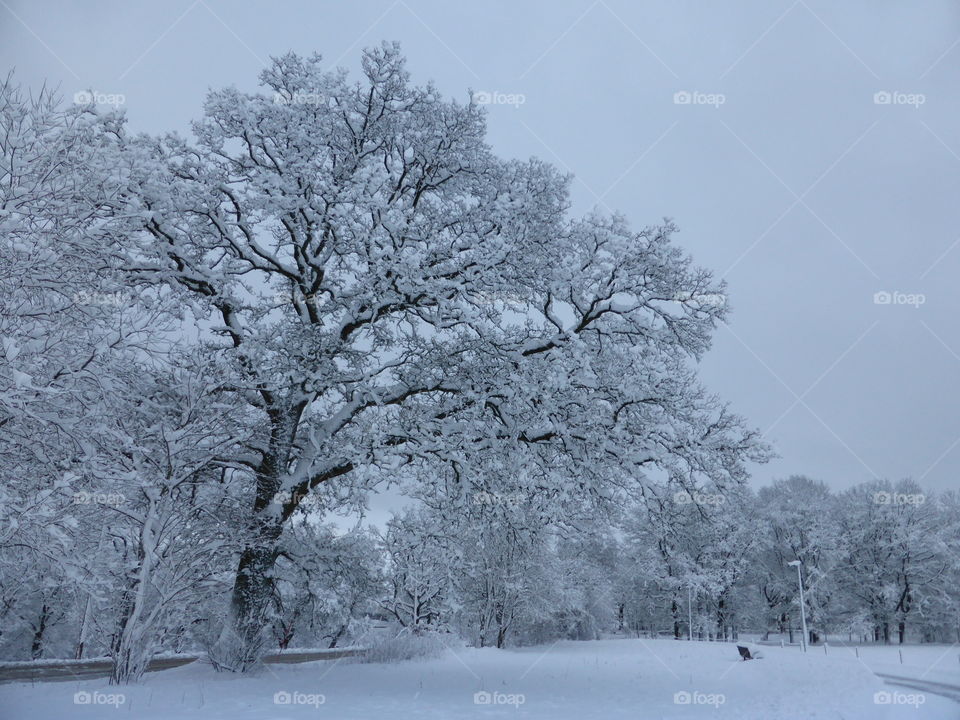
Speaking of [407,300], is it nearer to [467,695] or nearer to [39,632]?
[467,695]

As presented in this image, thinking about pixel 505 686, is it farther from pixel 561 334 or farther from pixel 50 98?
pixel 50 98

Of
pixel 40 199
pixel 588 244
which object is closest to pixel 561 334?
pixel 588 244

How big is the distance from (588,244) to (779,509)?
4712 cm

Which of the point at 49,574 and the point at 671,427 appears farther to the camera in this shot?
the point at 671,427

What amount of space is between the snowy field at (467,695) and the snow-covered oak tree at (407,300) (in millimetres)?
2495

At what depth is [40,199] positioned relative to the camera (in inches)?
322

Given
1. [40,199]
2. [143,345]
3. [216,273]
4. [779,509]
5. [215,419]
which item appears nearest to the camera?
[40,199]

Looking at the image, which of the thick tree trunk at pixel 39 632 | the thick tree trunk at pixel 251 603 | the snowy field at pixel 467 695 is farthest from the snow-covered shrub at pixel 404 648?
the thick tree trunk at pixel 39 632

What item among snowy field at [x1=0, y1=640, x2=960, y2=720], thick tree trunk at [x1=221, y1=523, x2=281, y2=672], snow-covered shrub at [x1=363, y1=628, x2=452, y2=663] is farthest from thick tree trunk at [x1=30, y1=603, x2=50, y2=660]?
thick tree trunk at [x1=221, y1=523, x2=281, y2=672]

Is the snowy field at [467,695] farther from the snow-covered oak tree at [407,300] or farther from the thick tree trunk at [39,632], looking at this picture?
the thick tree trunk at [39,632]

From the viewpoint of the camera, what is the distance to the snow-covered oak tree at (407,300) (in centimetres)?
1262

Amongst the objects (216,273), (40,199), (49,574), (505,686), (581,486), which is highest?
(216,273)

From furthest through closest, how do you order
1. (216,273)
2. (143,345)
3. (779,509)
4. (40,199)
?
1. (779,509)
2. (216,273)
3. (143,345)
4. (40,199)

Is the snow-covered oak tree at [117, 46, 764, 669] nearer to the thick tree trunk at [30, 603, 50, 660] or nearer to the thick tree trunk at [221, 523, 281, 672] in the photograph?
the thick tree trunk at [221, 523, 281, 672]
